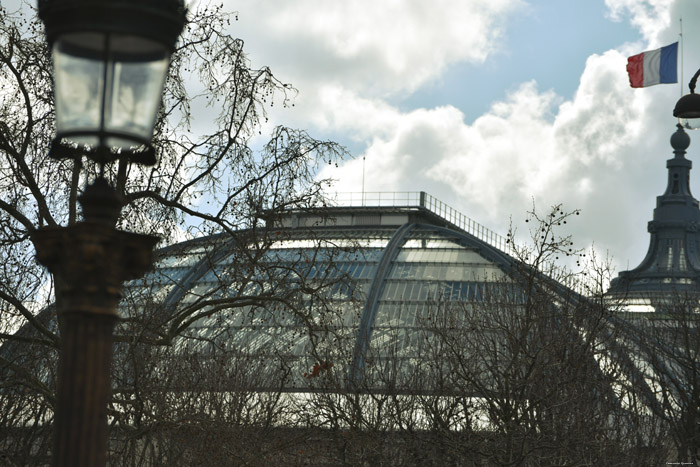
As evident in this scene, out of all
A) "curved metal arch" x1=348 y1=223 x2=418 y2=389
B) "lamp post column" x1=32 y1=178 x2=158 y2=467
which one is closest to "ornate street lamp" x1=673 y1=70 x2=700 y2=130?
A: "lamp post column" x1=32 y1=178 x2=158 y2=467

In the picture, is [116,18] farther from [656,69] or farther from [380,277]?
[380,277]

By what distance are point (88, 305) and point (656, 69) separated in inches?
2030

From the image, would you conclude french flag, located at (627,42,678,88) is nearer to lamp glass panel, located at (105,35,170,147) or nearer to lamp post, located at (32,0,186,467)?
lamp post, located at (32,0,186,467)

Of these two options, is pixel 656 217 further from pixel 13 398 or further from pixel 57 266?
pixel 57 266

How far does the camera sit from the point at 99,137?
24.8 feet

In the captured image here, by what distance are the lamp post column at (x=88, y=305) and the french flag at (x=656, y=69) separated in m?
51.0

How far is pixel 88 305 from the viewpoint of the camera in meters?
7.72

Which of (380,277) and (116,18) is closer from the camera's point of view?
(116,18)

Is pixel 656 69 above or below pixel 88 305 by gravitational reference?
above

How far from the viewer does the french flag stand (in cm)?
5619

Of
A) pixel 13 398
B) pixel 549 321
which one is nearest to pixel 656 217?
pixel 549 321

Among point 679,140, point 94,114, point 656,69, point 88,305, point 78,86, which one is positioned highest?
point 679,140

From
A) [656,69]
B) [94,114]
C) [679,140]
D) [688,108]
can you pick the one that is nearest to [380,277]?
[656,69]

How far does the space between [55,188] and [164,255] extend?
242 cm
